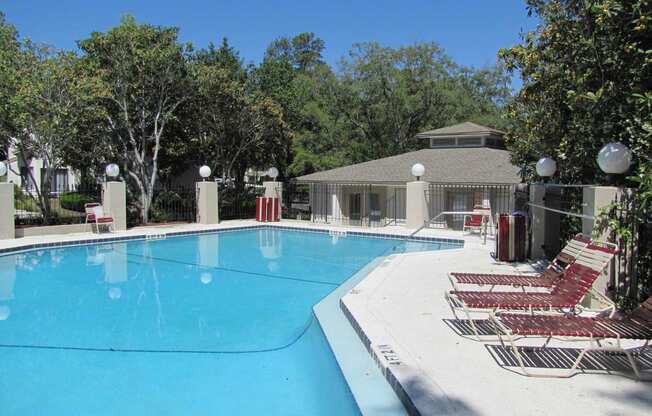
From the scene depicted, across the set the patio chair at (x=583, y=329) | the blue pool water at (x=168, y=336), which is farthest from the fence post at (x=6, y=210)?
the patio chair at (x=583, y=329)

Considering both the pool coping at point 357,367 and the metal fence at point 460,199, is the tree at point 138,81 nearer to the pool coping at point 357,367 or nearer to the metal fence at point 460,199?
the metal fence at point 460,199

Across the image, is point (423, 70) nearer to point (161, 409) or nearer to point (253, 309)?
point (253, 309)

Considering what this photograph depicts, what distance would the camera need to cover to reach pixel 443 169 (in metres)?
23.1

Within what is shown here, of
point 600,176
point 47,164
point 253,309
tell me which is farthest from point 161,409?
point 47,164

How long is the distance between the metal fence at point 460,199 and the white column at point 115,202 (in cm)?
1179

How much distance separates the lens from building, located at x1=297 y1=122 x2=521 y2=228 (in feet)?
71.1

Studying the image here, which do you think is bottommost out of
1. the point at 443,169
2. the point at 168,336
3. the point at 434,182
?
the point at 168,336

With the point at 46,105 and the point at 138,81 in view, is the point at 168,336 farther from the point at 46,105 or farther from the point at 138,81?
the point at 138,81

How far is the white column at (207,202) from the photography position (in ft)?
75.0

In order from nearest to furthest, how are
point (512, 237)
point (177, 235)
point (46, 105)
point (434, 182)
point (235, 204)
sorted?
point (512, 237)
point (46, 105)
point (177, 235)
point (434, 182)
point (235, 204)

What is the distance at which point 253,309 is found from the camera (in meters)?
9.45

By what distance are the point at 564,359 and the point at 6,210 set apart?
17.3m

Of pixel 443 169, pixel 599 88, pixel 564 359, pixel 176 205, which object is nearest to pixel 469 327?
pixel 564 359

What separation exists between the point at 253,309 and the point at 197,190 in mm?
14614
